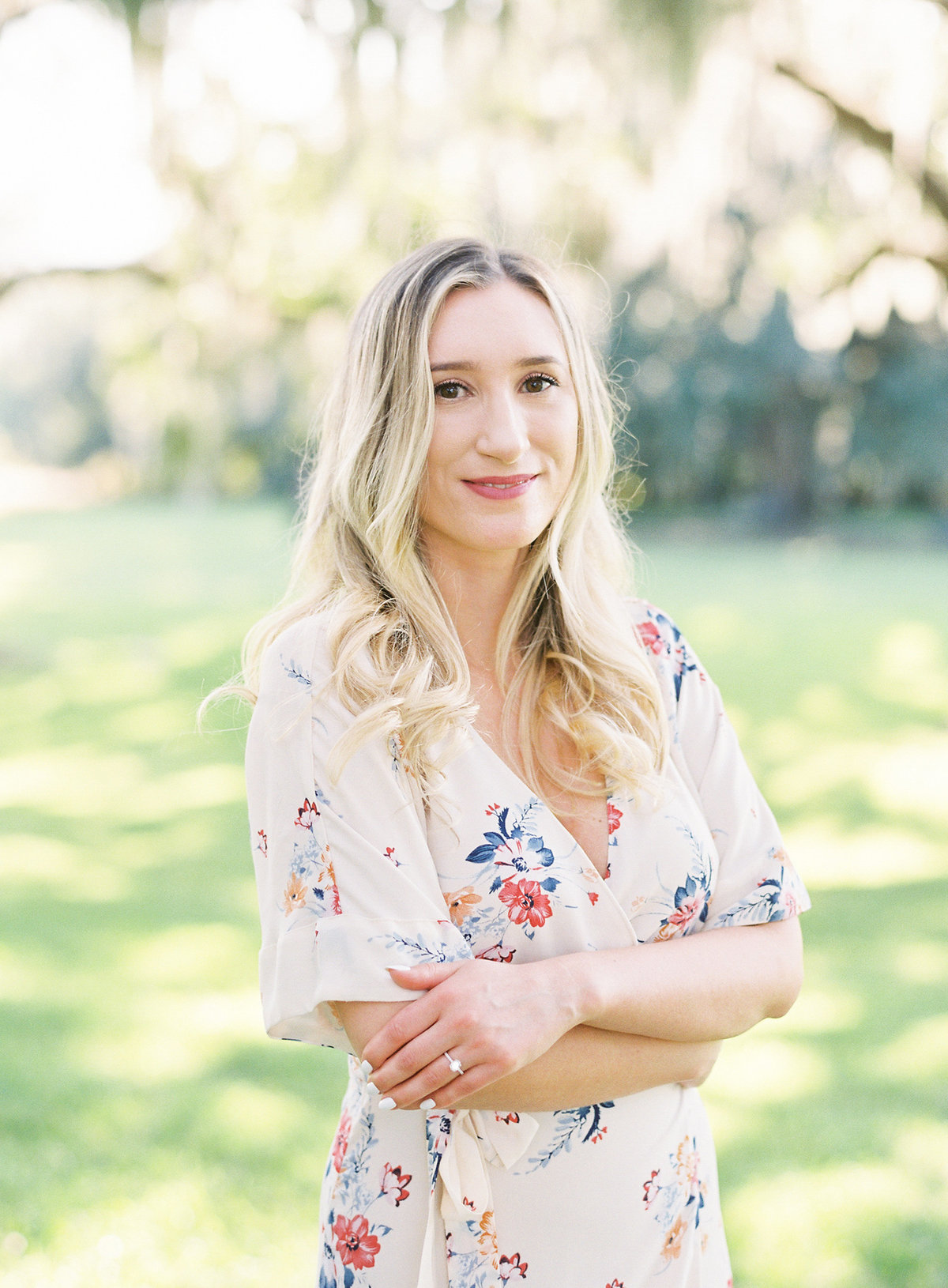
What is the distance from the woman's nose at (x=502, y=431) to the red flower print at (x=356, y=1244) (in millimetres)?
933

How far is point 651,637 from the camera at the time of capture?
1.81 m

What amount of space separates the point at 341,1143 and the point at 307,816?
0.45 m

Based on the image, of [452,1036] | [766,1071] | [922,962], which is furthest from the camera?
A: [922,962]

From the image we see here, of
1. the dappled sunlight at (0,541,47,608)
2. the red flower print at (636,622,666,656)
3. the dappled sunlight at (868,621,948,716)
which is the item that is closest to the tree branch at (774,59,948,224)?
the dappled sunlight at (868,621,948,716)

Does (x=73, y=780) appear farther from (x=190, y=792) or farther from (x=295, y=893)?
(x=295, y=893)

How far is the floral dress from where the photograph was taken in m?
1.41

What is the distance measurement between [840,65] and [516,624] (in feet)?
20.4

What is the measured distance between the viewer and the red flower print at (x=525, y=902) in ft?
4.83

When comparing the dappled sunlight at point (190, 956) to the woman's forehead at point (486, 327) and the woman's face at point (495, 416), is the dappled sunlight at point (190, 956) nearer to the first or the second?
the woman's face at point (495, 416)

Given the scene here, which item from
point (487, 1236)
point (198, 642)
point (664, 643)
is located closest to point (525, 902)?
point (487, 1236)

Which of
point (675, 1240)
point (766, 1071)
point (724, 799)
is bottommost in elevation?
point (766, 1071)

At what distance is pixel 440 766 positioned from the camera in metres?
1.50

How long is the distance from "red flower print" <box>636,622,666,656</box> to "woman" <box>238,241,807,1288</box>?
0.04m

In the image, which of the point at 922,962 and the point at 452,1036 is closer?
the point at 452,1036
